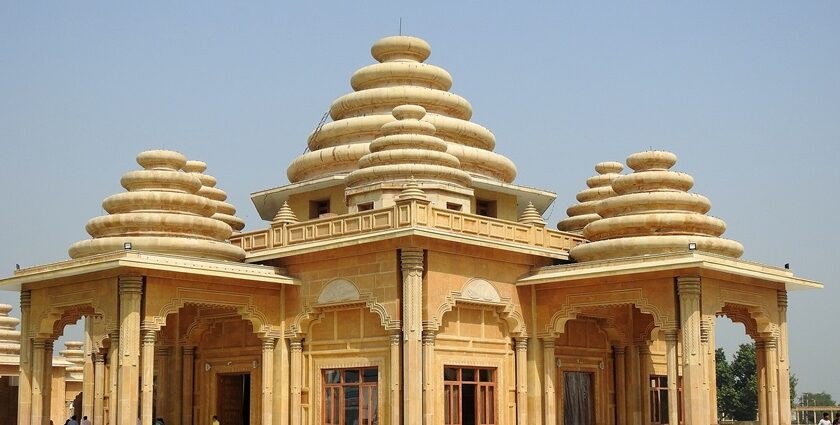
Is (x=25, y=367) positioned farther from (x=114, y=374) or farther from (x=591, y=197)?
(x=591, y=197)

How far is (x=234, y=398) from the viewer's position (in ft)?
101

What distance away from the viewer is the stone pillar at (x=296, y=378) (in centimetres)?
2770

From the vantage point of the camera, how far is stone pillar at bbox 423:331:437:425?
25.2m

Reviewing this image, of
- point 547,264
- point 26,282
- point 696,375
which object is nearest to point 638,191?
point 547,264

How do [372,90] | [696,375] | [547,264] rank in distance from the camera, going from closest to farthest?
[696,375] → [547,264] → [372,90]

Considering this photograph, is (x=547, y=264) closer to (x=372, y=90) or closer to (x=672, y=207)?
(x=672, y=207)

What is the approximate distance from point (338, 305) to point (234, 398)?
17.9ft

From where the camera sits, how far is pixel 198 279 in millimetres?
26703

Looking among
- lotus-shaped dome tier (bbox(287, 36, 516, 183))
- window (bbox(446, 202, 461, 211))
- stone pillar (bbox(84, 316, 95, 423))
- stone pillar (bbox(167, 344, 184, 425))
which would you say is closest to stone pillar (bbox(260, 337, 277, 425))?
stone pillar (bbox(167, 344, 184, 425))

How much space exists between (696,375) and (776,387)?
12.7 feet

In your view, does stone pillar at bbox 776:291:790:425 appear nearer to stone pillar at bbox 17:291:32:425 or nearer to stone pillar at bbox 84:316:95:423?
stone pillar at bbox 84:316:95:423

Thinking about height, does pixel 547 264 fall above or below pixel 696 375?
above

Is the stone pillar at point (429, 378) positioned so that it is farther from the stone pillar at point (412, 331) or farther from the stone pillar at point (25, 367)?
the stone pillar at point (25, 367)

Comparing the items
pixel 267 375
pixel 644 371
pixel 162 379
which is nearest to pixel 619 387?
pixel 644 371
